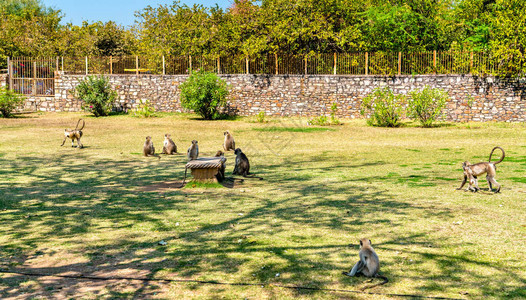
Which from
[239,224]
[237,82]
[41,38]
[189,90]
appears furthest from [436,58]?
[41,38]

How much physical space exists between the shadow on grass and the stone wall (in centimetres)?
1746

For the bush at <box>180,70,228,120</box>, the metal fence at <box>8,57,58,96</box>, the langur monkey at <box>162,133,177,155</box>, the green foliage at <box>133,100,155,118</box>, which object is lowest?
the langur monkey at <box>162,133,177,155</box>

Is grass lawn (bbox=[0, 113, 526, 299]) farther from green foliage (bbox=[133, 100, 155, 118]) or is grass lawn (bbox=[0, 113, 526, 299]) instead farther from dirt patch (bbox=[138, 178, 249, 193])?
green foliage (bbox=[133, 100, 155, 118])

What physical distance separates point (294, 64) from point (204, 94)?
19.2 ft

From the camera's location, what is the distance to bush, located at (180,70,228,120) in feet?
98.2

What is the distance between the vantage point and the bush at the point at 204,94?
2992 centimetres

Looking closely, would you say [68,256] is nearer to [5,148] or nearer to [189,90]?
[5,148]

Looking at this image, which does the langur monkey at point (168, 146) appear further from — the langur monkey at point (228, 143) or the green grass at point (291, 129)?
Result: the green grass at point (291, 129)

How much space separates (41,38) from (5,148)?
112 ft

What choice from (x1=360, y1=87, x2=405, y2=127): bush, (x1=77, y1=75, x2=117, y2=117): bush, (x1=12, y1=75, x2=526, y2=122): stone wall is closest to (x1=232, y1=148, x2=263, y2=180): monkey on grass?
(x1=360, y1=87, x2=405, y2=127): bush

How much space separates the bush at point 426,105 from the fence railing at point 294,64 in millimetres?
2613

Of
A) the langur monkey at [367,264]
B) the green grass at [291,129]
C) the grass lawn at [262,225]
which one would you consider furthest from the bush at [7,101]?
the langur monkey at [367,264]

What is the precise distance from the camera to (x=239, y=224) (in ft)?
26.6

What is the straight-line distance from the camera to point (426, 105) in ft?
86.1
